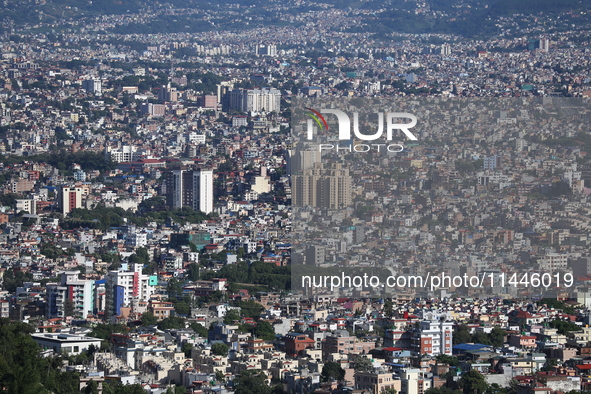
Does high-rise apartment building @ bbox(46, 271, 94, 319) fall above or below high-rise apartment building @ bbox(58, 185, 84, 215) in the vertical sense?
below

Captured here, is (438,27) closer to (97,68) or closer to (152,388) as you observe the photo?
(97,68)

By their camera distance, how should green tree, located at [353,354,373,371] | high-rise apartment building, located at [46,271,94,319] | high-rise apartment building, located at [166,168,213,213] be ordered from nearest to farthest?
1. green tree, located at [353,354,373,371]
2. high-rise apartment building, located at [46,271,94,319]
3. high-rise apartment building, located at [166,168,213,213]

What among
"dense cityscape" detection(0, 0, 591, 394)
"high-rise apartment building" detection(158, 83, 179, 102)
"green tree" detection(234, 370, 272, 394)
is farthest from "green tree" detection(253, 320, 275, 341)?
"high-rise apartment building" detection(158, 83, 179, 102)

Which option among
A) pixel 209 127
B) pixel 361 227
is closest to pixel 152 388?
pixel 361 227

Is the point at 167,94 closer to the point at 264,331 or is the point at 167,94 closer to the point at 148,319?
the point at 148,319

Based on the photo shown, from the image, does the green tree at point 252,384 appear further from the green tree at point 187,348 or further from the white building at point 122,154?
the white building at point 122,154

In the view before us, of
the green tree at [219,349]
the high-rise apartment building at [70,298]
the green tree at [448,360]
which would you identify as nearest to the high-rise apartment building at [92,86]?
the high-rise apartment building at [70,298]

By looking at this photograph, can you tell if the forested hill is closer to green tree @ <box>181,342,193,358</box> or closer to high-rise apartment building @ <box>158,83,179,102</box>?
high-rise apartment building @ <box>158,83,179,102</box>
